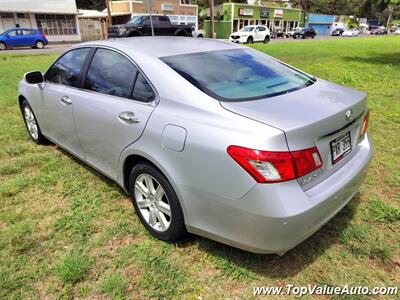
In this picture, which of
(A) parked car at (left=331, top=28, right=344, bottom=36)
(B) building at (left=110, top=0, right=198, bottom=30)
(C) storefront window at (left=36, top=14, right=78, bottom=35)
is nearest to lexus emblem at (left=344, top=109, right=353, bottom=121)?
(C) storefront window at (left=36, top=14, right=78, bottom=35)

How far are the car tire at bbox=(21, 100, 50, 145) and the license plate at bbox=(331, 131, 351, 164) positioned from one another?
3855mm

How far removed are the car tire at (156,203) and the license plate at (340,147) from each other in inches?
45.3

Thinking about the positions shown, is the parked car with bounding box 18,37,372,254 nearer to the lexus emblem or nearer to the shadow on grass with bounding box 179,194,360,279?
the lexus emblem

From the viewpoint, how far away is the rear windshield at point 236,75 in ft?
8.36

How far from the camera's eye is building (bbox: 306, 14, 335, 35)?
3012 inches

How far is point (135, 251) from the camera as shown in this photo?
2.72 meters

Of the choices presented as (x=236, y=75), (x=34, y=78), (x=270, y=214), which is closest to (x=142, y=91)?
(x=236, y=75)

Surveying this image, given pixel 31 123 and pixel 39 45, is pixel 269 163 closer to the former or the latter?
pixel 31 123

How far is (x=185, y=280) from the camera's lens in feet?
8.00

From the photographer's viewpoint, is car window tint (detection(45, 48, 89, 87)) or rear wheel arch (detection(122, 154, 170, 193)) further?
car window tint (detection(45, 48, 89, 87))

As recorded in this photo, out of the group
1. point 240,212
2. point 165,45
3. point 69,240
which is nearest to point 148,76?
point 165,45

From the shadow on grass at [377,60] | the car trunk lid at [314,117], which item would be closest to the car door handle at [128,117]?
the car trunk lid at [314,117]

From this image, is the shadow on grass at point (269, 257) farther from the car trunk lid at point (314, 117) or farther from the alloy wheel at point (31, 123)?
the alloy wheel at point (31, 123)

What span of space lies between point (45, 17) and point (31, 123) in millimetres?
35612
